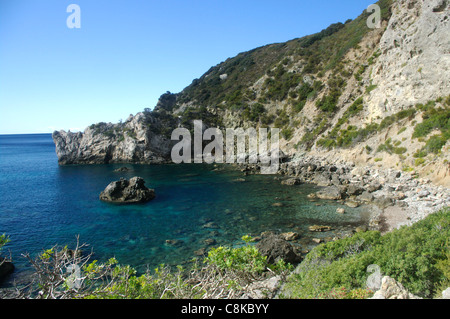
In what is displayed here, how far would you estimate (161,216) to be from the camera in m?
25.4

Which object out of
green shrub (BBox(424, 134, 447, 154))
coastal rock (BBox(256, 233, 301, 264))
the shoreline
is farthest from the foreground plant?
green shrub (BBox(424, 134, 447, 154))

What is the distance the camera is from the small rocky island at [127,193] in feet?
99.6

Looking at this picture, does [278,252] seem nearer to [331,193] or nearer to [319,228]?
[319,228]

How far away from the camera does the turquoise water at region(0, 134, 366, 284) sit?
19.2m

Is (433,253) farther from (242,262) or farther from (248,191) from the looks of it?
(248,191)

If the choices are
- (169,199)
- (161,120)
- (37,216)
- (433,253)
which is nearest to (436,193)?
(433,253)

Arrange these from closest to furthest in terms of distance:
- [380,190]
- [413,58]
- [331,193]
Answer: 1. [380,190]
2. [331,193]
3. [413,58]

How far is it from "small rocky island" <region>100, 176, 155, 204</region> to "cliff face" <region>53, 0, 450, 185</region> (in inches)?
1049

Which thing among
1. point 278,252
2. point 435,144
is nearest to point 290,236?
point 278,252

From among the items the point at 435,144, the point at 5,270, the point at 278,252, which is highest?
the point at 435,144

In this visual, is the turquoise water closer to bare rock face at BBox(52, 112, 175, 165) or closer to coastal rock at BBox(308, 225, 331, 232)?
coastal rock at BBox(308, 225, 331, 232)

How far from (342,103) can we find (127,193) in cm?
3823

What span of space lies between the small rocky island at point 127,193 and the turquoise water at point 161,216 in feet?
3.75
